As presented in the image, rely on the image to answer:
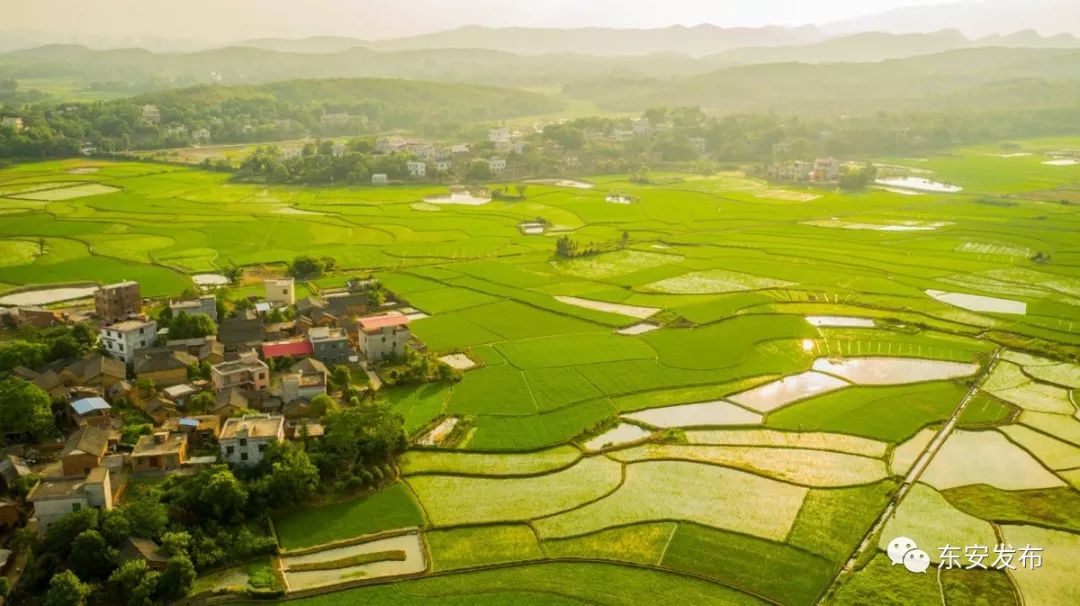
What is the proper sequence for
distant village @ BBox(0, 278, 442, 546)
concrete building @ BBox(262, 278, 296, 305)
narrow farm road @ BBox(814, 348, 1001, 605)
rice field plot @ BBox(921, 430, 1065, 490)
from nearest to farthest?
narrow farm road @ BBox(814, 348, 1001, 605)
distant village @ BBox(0, 278, 442, 546)
rice field plot @ BBox(921, 430, 1065, 490)
concrete building @ BBox(262, 278, 296, 305)

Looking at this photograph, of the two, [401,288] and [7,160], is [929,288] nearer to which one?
[401,288]

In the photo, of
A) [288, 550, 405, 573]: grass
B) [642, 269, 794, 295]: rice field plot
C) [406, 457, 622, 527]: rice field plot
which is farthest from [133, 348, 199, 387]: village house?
[642, 269, 794, 295]: rice field plot

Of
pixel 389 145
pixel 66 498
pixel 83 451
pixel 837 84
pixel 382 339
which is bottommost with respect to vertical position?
pixel 66 498

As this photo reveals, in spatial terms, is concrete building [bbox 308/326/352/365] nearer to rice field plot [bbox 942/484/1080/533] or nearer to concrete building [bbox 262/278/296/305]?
concrete building [bbox 262/278/296/305]

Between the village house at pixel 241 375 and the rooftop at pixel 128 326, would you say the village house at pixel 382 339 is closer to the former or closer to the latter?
the village house at pixel 241 375

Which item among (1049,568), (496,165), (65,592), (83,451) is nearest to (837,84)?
(496,165)

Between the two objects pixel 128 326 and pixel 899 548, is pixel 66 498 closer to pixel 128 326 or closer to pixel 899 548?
pixel 128 326

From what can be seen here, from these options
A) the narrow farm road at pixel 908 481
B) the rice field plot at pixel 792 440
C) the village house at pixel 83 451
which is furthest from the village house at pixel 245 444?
the narrow farm road at pixel 908 481

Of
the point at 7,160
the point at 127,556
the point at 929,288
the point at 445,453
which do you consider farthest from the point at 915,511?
the point at 7,160
